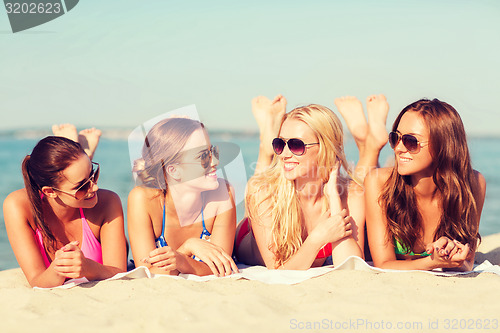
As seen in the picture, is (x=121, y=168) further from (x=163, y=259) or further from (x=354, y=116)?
(x=163, y=259)

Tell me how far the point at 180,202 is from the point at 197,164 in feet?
1.24

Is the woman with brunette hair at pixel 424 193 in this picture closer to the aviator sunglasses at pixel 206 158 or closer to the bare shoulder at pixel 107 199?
the aviator sunglasses at pixel 206 158

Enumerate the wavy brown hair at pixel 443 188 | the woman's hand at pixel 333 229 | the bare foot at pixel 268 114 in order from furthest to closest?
the bare foot at pixel 268 114 < the woman's hand at pixel 333 229 < the wavy brown hair at pixel 443 188

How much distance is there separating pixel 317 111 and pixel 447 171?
1186 mm

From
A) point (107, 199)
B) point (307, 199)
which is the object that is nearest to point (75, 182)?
point (107, 199)

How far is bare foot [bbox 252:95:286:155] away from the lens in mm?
6332

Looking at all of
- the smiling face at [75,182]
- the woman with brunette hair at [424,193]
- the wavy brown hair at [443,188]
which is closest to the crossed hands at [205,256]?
the smiling face at [75,182]

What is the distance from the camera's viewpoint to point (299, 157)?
4.43 m

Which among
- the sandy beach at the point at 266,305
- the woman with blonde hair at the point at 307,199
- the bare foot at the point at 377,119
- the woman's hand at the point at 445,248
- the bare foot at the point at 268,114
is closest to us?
the sandy beach at the point at 266,305

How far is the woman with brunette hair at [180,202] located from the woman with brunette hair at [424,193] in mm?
1319

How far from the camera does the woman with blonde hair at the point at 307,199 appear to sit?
4.34 meters

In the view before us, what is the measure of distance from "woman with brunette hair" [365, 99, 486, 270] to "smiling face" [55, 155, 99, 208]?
2339mm

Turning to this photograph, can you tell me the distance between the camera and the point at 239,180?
5.72 m

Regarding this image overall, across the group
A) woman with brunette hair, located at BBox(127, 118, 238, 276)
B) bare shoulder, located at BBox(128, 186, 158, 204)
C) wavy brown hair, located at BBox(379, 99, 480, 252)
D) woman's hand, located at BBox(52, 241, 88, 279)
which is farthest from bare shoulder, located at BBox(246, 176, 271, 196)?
woman's hand, located at BBox(52, 241, 88, 279)
